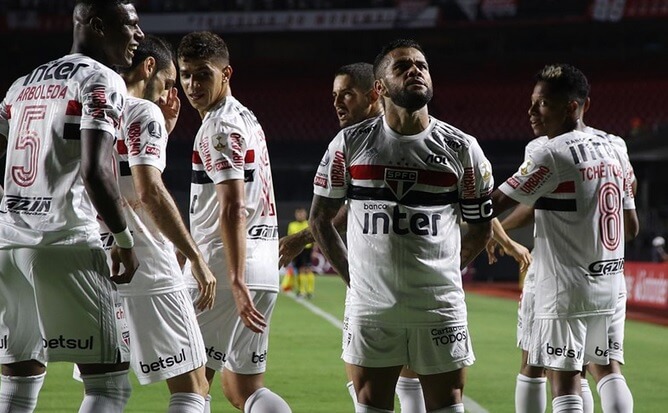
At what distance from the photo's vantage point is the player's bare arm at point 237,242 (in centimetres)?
430

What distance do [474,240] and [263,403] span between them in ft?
4.03

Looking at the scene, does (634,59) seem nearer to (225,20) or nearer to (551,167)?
(225,20)

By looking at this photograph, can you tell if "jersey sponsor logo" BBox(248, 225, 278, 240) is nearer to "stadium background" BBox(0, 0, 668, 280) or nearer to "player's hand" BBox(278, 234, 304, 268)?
"player's hand" BBox(278, 234, 304, 268)

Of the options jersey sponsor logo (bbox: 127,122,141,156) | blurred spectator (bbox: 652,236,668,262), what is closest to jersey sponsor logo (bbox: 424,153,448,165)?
jersey sponsor logo (bbox: 127,122,141,156)

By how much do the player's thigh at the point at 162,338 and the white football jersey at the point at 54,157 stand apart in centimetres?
49

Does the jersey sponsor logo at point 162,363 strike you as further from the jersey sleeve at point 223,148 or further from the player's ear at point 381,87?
A: the player's ear at point 381,87

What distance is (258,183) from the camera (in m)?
4.82

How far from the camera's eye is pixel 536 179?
504 centimetres

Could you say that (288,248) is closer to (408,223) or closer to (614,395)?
(408,223)

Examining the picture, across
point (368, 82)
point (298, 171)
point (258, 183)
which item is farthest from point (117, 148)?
point (298, 171)

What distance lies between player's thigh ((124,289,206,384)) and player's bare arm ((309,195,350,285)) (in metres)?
0.65

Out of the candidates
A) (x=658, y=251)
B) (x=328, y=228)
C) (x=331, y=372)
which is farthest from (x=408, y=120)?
(x=658, y=251)

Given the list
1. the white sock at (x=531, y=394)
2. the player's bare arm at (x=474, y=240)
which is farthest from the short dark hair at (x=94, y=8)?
the white sock at (x=531, y=394)

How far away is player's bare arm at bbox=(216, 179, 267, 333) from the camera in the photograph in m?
4.30
